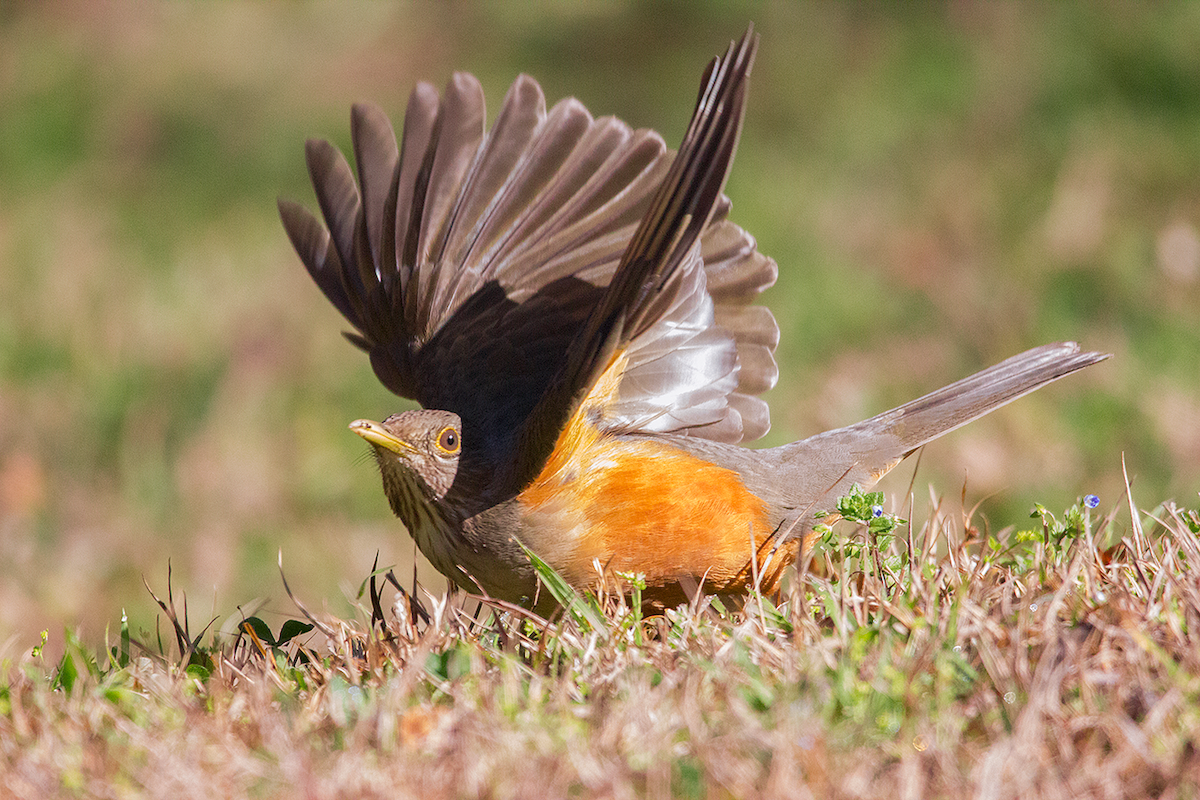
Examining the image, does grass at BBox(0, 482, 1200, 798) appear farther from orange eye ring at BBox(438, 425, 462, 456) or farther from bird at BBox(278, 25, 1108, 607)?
orange eye ring at BBox(438, 425, 462, 456)

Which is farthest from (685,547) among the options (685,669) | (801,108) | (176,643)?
(801,108)

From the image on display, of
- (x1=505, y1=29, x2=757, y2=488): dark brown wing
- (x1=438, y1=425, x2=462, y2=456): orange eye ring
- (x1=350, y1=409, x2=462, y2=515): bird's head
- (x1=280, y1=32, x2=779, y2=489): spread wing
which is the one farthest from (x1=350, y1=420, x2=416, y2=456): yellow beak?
(x1=280, y1=32, x2=779, y2=489): spread wing

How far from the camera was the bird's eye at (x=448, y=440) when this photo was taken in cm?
443

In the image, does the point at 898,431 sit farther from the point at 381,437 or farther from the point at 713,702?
the point at 713,702

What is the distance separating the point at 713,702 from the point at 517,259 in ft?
8.93

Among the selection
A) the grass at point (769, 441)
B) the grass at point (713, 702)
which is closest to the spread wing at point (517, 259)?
the grass at point (769, 441)

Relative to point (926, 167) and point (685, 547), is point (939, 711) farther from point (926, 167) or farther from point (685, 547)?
point (926, 167)

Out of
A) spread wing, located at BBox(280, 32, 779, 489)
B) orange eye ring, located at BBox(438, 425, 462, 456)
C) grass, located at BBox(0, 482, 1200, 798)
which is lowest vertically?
grass, located at BBox(0, 482, 1200, 798)

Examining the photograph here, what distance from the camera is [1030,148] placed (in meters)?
10.5

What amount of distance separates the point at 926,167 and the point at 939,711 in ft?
28.7

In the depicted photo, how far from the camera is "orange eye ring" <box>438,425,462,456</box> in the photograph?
14.5ft

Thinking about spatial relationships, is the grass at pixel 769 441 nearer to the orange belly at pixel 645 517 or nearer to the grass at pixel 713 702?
the grass at pixel 713 702

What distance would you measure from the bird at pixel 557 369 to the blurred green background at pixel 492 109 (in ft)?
2.11

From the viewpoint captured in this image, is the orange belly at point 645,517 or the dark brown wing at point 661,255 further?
the orange belly at point 645,517
